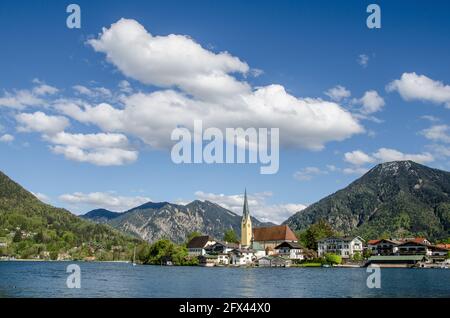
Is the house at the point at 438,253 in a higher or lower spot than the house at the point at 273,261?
higher

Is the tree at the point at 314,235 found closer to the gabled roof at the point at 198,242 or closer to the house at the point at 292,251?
the house at the point at 292,251

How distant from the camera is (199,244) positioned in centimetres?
8231

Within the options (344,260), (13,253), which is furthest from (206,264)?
(13,253)

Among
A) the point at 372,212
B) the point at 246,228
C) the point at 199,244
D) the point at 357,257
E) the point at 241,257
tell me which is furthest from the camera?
the point at 372,212

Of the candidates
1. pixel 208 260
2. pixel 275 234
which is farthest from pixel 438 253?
pixel 208 260

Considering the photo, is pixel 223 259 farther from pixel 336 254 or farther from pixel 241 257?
pixel 336 254

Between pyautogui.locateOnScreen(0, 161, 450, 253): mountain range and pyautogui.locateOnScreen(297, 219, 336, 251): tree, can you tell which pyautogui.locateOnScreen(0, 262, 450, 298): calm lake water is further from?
pyautogui.locateOnScreen(0, 161, 450, 253): mountain range

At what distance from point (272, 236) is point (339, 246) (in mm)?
25886

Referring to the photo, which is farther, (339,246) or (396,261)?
(339,246)

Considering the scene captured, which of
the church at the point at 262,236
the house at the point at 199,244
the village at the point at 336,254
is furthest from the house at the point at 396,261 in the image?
the house at the point at 199,244

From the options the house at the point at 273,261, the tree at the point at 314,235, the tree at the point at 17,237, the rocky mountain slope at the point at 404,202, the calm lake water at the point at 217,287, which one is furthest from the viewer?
the tree at the point at 17,237

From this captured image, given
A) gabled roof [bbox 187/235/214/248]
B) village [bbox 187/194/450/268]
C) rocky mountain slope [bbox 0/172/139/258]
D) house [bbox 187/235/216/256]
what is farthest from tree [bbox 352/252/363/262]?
rocky mountain slope [bbox 0/172/139/258]

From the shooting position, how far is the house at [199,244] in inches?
3150
